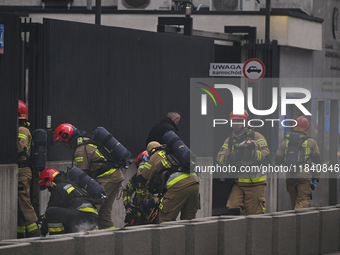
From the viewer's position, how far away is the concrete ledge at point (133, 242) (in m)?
8.41

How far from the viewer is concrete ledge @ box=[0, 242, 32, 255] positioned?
7270 millimetres

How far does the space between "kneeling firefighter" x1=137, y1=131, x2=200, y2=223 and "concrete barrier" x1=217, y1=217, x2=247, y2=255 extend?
1368mm

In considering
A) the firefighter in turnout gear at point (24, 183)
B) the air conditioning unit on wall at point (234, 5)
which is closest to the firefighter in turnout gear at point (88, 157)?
the firefighter in turnout gear at point (24, 183)

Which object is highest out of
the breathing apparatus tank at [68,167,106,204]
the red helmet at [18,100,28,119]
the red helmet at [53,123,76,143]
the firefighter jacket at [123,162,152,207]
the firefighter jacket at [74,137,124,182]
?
the red helmet at [18,100,28,119]

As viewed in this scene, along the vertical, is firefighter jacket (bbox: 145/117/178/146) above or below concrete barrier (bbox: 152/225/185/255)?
above

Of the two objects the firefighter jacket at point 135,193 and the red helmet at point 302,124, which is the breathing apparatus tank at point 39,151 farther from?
the red helmet at point 302,124

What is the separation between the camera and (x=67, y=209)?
9555 millimetres

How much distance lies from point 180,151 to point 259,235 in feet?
5.27

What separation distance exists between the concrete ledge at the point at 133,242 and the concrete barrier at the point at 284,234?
224 cm

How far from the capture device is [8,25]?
11.4 metres

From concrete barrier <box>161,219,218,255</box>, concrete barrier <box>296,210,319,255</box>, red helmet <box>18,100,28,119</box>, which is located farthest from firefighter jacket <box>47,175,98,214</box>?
concrete barrier <box>296,210,319,255</box>

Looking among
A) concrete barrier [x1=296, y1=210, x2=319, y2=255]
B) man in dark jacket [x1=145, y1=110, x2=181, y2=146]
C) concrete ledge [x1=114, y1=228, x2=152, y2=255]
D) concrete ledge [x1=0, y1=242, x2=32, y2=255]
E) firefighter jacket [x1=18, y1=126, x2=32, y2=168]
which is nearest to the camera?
concrete ledge [x1=0, y1=242, x2=32, y2=255]

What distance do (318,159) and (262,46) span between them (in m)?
3.99

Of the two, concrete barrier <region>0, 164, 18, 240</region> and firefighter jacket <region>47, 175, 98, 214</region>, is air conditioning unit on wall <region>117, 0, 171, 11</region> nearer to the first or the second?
concrete barrier <region>0, 164, 18, 240</region>
